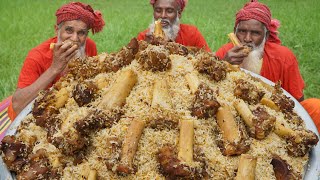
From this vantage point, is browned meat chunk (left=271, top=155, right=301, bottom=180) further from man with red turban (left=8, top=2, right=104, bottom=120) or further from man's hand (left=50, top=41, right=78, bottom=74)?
man with red turban (left=8, top=2, right=104, bottom=120)

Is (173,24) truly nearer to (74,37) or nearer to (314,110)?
(74,37)

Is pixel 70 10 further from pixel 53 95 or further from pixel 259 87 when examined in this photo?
pixel 259 87

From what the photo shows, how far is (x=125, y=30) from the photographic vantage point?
31.6 feet

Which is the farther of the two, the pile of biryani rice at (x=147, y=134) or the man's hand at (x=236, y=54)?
the man's hand at (x=236, y=54)

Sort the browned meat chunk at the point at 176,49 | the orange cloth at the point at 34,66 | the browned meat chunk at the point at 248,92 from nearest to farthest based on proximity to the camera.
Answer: the browned meat chunk at the point at 248,92 < the browned meat chunk at the point at 176,49 < the orange cloth at the point at 34,66

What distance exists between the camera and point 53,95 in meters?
2.51

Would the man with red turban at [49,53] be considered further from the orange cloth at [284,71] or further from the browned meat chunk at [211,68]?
the orange cloth at [284,71]

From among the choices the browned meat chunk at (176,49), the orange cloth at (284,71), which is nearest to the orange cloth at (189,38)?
the orange cloth at (284,71)

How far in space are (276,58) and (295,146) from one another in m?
2.13

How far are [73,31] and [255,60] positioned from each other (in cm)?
179

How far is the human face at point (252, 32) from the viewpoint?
4.21m

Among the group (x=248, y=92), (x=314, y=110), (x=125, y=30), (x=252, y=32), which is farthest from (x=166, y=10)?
(x=125, y=30)

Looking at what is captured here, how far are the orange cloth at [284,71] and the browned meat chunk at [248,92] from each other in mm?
1738

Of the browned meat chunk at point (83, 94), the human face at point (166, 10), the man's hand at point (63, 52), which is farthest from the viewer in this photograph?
the human face at point (166, 10)
